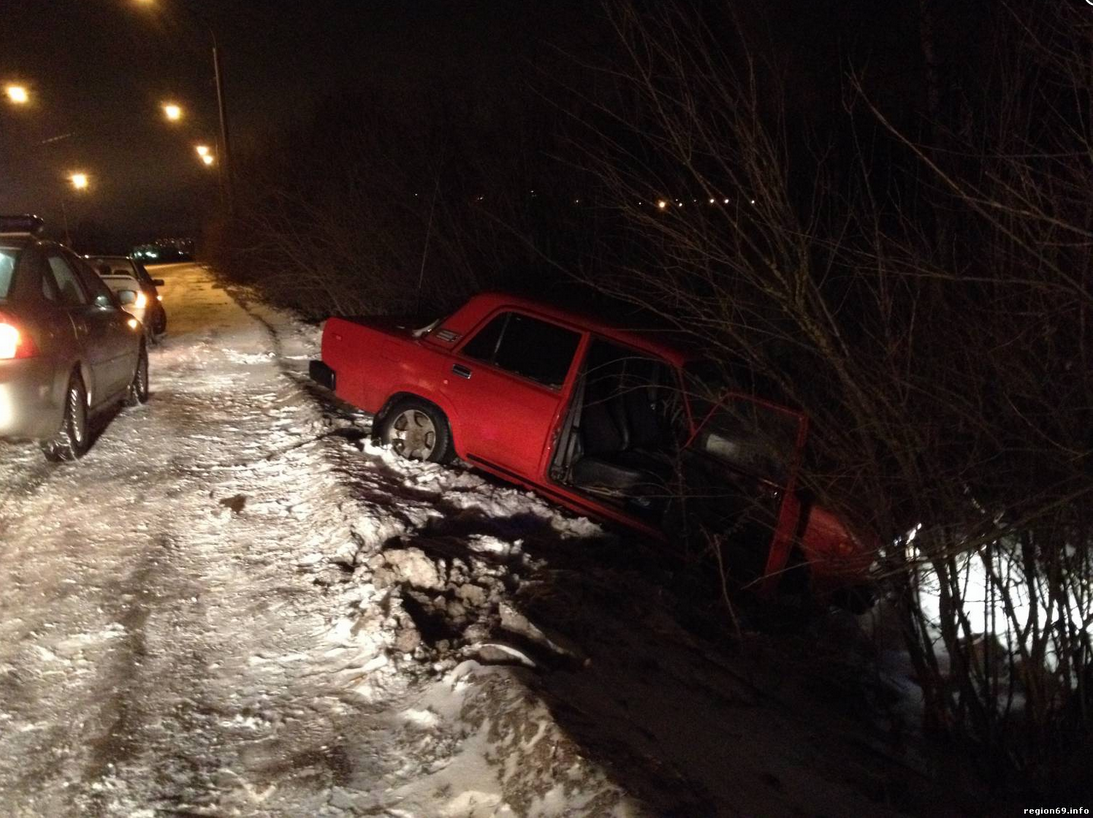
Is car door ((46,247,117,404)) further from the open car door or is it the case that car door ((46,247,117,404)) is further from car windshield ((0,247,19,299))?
the open car door

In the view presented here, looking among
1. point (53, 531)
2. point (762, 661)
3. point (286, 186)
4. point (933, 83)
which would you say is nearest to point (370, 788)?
point (762, 661)

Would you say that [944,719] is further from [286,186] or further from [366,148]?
[286,186]

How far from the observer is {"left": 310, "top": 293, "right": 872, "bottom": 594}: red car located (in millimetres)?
5004

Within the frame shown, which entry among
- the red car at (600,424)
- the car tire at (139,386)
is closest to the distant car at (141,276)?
the car tire at (139,386)

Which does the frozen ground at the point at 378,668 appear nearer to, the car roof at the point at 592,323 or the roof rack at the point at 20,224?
the car roof at the point at 592,323

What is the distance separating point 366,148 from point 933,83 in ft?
33.9

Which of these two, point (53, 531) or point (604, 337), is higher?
point (604, 337)

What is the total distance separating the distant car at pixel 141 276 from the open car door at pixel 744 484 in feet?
34.5

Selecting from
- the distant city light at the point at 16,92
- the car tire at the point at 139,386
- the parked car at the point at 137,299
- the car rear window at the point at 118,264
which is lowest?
the car tire at the point at 139,386

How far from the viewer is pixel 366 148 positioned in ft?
52.2

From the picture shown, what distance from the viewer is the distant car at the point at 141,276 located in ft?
43.9

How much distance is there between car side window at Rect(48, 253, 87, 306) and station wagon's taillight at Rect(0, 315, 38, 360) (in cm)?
97

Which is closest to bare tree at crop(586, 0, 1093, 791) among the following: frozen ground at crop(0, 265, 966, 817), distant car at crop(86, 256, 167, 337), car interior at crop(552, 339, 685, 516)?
frozen ground at crop(0, 265, 966, 817)

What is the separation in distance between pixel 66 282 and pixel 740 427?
5.50 m
